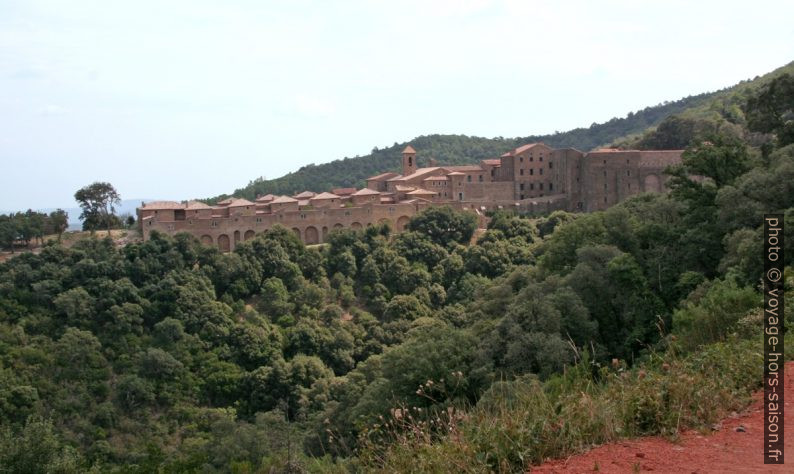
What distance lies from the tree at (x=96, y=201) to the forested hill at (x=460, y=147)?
3459 centimetres

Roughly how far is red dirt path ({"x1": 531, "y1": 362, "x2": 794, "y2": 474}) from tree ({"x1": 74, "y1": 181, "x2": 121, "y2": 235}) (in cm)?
4524

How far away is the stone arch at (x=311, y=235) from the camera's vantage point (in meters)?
46.3

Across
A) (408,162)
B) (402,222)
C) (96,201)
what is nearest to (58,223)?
(96,201)

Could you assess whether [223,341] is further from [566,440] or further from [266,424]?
[566,440]

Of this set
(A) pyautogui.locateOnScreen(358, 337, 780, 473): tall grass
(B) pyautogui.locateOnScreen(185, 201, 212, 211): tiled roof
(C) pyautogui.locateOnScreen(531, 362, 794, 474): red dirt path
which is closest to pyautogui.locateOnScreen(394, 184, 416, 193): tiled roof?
(B) pyautogui.locateOnScreen(185, 201, 212, 211): tiled roof

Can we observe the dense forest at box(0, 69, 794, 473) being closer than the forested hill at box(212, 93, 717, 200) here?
Yes

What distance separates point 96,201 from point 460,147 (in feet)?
206

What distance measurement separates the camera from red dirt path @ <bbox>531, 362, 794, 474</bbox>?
19.5 ft

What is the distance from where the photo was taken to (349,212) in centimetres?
4650

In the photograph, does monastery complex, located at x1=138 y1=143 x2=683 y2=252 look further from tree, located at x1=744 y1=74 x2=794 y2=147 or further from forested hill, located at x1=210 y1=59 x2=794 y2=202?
forested hill, located at x1=210 y1=59 x2=794 y2=202

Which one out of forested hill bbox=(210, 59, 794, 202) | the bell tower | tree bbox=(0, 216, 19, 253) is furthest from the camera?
forested hill bbox=(210, 59, 794, 202)

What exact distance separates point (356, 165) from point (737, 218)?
3102 inches

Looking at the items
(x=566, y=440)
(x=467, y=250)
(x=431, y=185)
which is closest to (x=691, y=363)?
(x=566, y=440)

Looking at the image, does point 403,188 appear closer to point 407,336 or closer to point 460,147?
point 407,336
